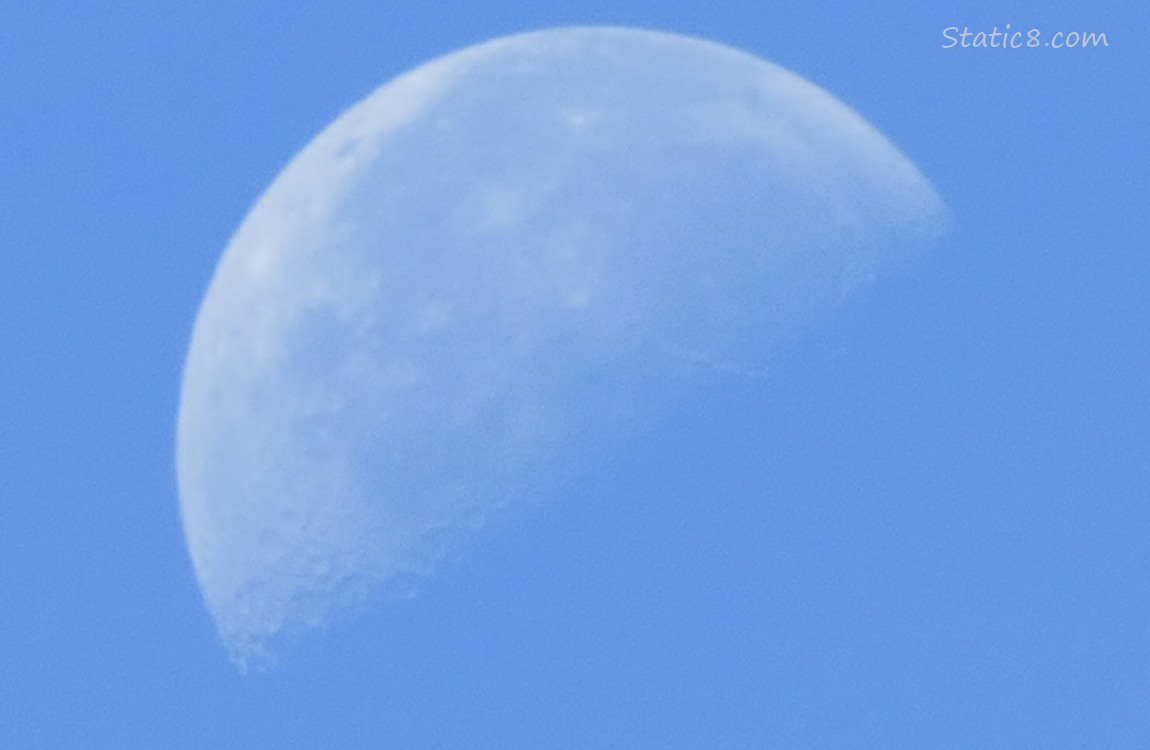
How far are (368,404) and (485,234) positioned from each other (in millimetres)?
1356

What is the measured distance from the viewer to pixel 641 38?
15.4 m

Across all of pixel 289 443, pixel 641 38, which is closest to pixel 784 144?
pixel 641 38

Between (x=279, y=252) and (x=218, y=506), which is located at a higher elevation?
(x=279, y=252)

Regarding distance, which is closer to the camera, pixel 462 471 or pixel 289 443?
pixel 462 471

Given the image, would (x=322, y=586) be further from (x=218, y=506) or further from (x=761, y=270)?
(x=761, y=270)

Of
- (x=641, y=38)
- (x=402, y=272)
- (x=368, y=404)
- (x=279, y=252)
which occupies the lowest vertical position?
(x=368, y=404)

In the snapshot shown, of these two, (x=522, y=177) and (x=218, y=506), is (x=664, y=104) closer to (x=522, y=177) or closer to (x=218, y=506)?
(x=522, y=177)

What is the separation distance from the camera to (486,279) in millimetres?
12867

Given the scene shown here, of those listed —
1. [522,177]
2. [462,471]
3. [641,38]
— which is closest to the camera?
[462,471]

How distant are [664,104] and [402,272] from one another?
237 centimetres

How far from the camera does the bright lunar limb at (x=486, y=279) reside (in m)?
12.6

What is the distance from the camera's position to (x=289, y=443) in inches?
530

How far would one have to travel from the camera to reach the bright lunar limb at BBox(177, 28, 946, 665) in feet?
41.3

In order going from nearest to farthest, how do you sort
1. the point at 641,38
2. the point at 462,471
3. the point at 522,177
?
the point at 462,471
the point at 522,177
the point at 641,38
